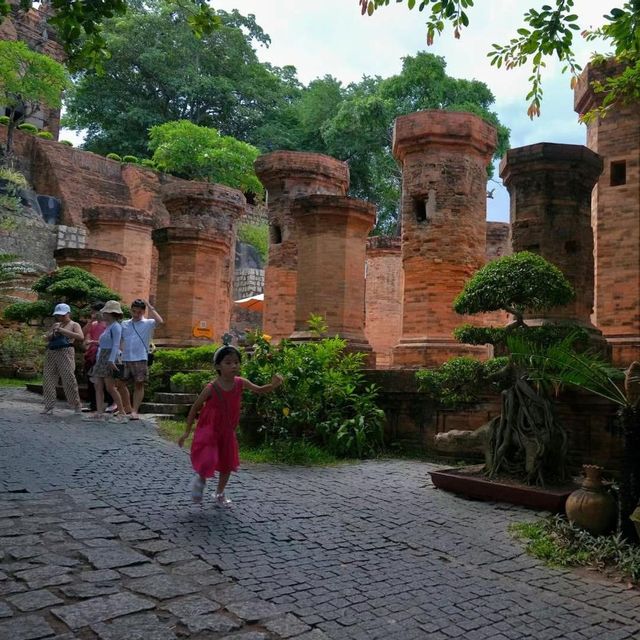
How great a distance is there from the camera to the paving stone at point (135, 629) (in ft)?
9.80

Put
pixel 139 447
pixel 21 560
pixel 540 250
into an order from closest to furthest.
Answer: pixel 21 560
pixel 139 447
pixel 540 250

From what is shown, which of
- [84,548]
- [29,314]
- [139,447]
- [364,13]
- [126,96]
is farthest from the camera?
[126,96]

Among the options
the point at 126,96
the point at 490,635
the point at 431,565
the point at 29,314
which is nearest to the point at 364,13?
the point at 431,565

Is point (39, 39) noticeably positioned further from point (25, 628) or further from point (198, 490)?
point (25, 628)

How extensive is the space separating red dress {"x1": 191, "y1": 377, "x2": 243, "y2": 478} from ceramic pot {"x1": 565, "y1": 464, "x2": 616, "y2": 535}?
108 inches

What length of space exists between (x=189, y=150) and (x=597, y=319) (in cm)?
2682

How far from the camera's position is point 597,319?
1190 centimetres

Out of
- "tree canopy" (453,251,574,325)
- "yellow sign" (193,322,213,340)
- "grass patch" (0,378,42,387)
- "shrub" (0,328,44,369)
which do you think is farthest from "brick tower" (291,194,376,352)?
"shrub" (0,328,44,369)

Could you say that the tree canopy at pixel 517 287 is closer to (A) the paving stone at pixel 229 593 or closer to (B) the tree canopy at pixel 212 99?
(A) the paving stone at pixel 229 593

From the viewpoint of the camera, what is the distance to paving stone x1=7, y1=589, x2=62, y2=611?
10.5 ft

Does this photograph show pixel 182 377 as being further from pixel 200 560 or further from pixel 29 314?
pixel 200 560

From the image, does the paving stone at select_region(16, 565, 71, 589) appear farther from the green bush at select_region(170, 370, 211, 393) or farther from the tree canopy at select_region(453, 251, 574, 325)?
the green bush at select_region(170, 370, 211, 393)

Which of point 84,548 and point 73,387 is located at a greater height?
point 73,387

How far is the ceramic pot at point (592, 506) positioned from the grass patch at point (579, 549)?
67 millimetres
